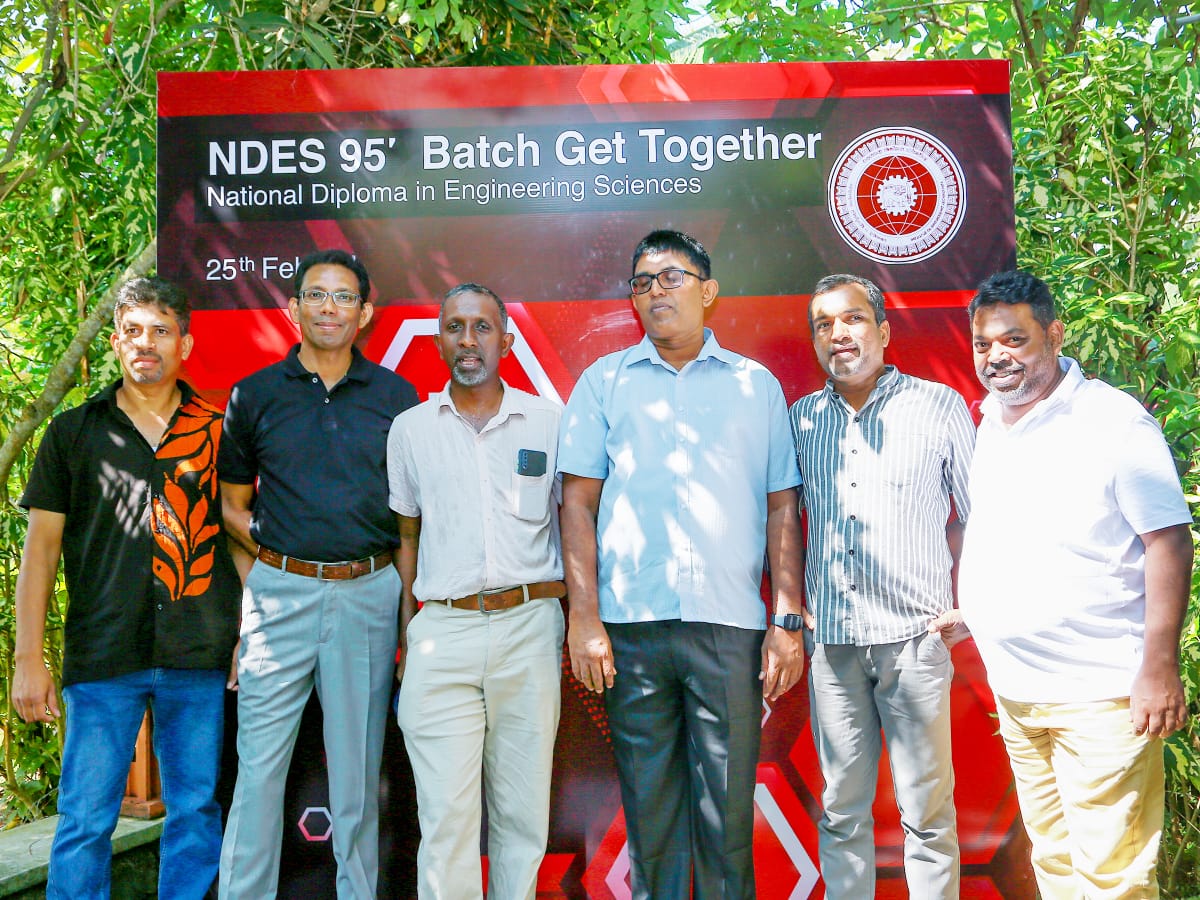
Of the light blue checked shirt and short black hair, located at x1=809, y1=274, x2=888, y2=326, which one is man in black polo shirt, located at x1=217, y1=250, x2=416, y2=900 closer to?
the light blue checked shirt

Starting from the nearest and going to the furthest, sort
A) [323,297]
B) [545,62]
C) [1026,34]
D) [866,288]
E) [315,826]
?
[866,288] < [323,297] < [315,826] < [1026,34] < [545,62]

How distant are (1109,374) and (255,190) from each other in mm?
3287

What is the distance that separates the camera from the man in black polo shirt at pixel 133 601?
2869mm

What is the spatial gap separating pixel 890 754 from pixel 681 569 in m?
0.81

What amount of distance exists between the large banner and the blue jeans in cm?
112

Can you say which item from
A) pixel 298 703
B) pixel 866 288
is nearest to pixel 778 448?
pixel 866 288

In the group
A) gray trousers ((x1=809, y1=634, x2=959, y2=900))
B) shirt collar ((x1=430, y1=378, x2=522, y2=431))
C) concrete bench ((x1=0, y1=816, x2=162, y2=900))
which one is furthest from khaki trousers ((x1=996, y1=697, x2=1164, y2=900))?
concrete bench ((x1=0, y1=816, x2=162, y2=900))

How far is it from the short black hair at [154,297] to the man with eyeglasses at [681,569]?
1.32 m

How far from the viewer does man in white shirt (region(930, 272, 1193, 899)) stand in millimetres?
2377

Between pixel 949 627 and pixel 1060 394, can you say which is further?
pixel 949 627

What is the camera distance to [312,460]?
2.98 m

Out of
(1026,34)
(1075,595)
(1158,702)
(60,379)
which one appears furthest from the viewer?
(1026,34)

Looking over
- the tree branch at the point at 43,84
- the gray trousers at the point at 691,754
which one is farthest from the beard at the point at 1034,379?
the tree branch at the point at 43,84

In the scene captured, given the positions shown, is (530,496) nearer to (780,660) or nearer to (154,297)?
(780,660)
